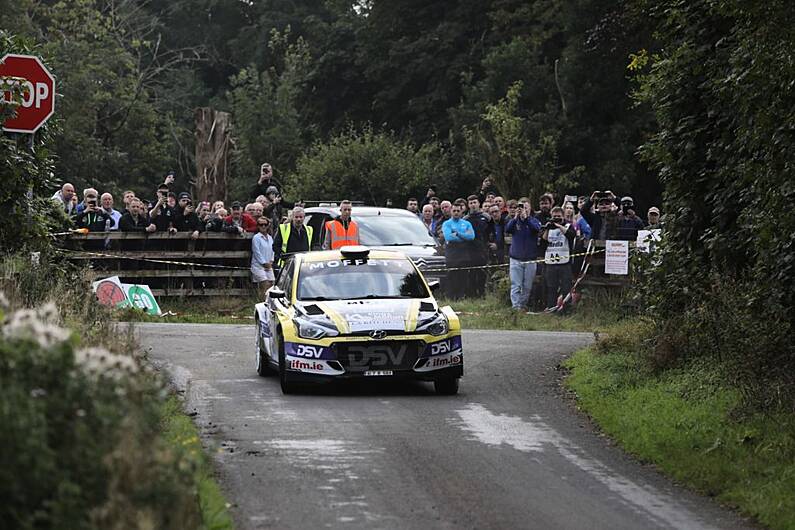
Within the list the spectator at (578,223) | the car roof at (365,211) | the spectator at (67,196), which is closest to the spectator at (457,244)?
the car roof at (365,211)

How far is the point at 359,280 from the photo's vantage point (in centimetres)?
1814

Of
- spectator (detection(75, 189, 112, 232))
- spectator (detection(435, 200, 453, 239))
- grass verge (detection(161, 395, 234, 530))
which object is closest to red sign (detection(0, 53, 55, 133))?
grass verge (detection(161, 395, 234, 530))

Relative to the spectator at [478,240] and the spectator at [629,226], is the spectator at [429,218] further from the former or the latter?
the spectator at [629,226]

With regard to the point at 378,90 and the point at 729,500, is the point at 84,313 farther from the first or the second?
the point at 378,90

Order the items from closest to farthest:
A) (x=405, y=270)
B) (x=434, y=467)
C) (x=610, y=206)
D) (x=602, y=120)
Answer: (x=434, y=467), (x=405, y=270), (x=610, y=206), (x=602, y=120)

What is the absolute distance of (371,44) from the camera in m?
57.4

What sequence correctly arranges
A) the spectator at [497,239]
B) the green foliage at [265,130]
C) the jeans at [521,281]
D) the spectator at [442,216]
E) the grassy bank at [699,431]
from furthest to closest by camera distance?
the green foliage at [265,130], the spectator at [442,216], the spectator at [497,239], the jeans at [521,281], the grassy bank at [699,431]

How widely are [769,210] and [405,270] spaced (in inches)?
200

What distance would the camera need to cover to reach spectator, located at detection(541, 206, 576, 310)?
28.5 metres

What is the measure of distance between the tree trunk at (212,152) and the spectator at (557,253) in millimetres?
12405

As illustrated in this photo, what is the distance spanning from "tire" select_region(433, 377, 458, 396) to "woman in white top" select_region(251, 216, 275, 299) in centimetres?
1267

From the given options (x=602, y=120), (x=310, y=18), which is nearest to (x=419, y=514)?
(x=602, y=120)

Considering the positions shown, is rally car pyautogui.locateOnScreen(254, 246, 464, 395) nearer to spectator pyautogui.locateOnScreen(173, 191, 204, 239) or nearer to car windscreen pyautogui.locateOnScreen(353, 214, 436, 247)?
car windscreen pyautogui.locateOnScreen(353, 214, 436, 247)

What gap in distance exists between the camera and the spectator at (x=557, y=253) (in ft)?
93.6
